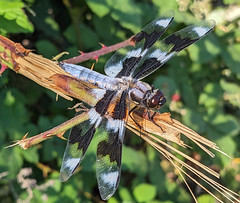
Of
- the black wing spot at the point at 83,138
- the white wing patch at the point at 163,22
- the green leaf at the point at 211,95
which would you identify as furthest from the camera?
the green leaf at the point at 211,95

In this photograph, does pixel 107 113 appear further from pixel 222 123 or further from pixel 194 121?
pixel 222 123

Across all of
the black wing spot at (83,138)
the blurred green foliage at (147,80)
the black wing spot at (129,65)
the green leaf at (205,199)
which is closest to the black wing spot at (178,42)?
the black wing spot at (129,65)

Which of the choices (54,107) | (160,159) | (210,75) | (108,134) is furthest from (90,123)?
(210,75)

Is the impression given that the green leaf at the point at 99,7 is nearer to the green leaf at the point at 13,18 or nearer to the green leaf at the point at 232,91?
the green leaf at the point at 13,18

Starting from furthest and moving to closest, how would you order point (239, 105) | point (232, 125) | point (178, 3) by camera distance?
point (239, 105), point (232, 125), point (178, 3)

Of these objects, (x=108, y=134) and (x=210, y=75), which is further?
(x=210, y=75)

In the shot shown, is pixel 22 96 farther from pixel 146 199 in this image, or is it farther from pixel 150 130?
pixel 150 130

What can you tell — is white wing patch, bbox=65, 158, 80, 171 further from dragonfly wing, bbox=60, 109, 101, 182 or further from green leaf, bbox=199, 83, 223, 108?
green leaf, bbox=199, 83, 223, 108
